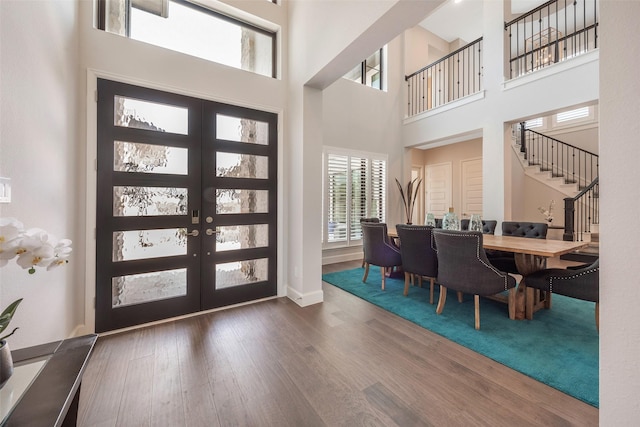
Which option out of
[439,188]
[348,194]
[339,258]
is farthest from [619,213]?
[439,188]

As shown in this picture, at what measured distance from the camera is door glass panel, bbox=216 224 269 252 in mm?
2943

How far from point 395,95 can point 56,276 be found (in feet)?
21.4

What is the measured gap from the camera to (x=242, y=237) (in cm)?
307

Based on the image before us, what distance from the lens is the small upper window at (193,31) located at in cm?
256

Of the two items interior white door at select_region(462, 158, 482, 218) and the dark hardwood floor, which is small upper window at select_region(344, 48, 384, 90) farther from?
the dark hardwood floor

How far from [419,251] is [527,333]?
1195mm

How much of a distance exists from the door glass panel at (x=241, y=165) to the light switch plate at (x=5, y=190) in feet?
5.41

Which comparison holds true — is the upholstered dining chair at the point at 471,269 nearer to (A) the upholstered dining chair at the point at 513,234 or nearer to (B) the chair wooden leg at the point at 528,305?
(B) the chair wooden leg at the point at 528,305

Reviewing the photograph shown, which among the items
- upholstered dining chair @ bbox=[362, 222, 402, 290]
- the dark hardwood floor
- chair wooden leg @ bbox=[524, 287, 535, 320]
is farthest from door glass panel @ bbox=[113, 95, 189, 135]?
chair wooden leg @ bbox=[524, 287, 535, 320]

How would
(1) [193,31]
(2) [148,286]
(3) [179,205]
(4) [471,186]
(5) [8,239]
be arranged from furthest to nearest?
(4) [471,186] → (1) [193,31] → (3) [179,205] → (2) [148,286] → (5) [8,239]

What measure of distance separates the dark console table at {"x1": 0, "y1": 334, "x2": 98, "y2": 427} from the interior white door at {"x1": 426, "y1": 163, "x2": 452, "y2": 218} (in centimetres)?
805

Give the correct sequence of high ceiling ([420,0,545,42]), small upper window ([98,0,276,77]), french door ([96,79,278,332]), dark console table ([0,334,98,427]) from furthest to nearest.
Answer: high ceiling ([420,0,545,42]) → small upper window ([98,0,276,77]) → french door ([96,79,278,332]) → dark console table ([0,334,98,427])

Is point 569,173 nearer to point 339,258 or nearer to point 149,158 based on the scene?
point 339,258

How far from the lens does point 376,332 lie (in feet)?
7.97
